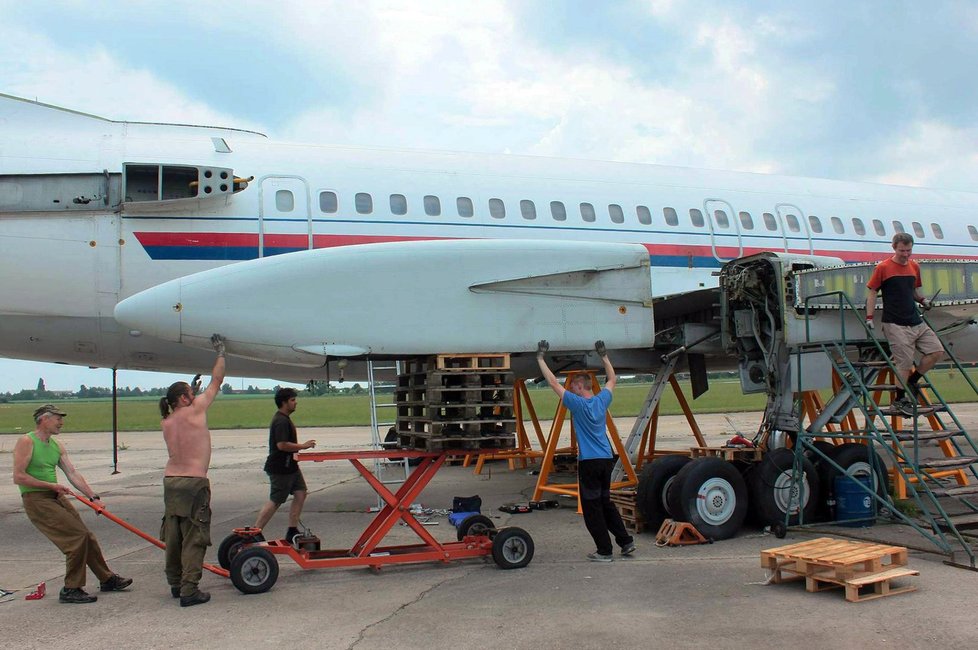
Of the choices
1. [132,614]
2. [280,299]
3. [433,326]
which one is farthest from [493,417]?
[132,614]

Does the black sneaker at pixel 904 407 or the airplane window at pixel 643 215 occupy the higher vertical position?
the airplane window at pixel 643 215

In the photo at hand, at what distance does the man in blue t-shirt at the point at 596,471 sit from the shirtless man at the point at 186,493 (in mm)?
3098

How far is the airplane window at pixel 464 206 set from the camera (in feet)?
37.5

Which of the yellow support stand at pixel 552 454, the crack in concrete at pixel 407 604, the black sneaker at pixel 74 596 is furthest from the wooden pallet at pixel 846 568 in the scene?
the black sneaker at pixel 74 596

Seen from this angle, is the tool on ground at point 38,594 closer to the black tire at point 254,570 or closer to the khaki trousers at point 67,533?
the khaki trousers at point 67,533

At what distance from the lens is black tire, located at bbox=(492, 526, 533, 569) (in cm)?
759

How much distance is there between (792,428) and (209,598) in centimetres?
645

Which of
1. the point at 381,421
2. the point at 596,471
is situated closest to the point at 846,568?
the point at 596,471

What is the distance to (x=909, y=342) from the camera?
8.52 m

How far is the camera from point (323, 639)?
221 inches

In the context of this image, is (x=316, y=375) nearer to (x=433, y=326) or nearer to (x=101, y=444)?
(x=433, y=326)

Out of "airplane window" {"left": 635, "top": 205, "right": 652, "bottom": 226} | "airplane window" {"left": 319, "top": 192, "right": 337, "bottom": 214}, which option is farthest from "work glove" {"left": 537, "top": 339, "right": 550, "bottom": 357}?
"airplane window" {"left": 635, "top": 205, "right": 652, "bottom": 226}

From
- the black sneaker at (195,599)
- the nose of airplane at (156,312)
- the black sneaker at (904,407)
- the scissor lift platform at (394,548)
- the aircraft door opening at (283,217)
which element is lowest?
the black sneaker at (195,599)

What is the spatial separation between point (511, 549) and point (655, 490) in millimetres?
2266
